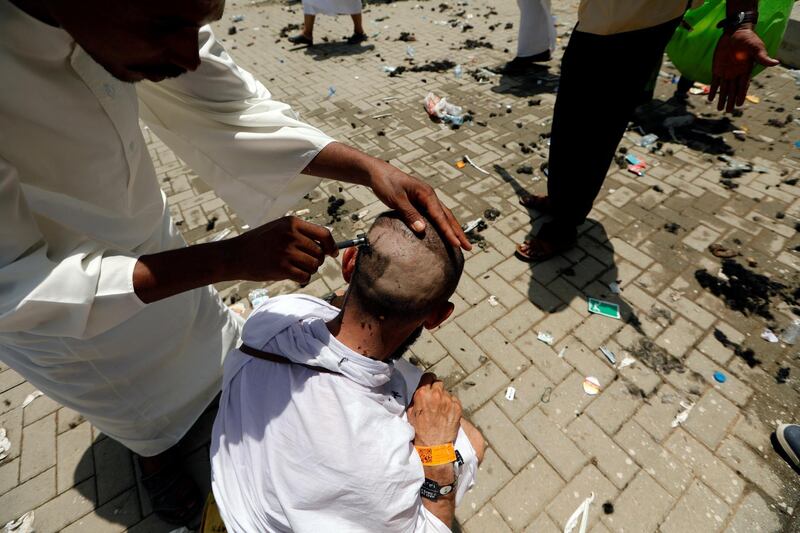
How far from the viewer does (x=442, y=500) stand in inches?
62.1

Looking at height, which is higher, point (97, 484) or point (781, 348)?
point (781, 348)

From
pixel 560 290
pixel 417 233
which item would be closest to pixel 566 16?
pixel 560 290

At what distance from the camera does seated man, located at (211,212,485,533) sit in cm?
134

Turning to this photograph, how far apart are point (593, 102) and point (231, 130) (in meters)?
2.66

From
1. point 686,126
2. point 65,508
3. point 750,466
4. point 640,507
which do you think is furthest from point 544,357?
point 686,126

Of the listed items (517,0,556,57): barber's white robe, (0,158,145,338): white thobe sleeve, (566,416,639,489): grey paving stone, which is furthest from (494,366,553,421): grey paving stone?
(517,0,556,57): barber's white robe

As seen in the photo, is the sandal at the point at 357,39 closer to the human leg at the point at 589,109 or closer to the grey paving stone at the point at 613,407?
the human leg at the point at 589,109

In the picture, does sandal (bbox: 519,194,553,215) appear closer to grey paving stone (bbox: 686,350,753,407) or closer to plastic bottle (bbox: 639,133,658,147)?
grey paving stone (bbox: 686,350,753,407)

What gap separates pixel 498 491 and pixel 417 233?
5.95ft

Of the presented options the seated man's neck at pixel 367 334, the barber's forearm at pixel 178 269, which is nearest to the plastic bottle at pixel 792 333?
the seated man's neck at pixel 367 334

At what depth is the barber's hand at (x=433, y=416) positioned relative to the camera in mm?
1671

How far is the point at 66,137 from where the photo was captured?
4.56 feet

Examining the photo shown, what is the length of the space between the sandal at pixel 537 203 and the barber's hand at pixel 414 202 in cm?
298

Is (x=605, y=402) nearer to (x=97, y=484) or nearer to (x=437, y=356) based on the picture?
(x=437, y=356)
